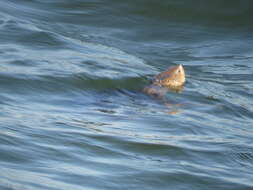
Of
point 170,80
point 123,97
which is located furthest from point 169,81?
point 123,97

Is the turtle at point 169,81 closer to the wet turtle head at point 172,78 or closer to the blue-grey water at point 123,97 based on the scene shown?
the wet turtle head at point 172,78

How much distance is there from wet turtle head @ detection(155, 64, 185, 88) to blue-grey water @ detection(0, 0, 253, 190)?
0.14m

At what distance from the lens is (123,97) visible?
824 cm

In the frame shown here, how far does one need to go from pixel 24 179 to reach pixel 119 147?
4.56 ft

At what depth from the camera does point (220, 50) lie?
36.7 feet

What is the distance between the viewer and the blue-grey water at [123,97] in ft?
18.6

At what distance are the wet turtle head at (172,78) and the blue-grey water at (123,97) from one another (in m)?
0.14

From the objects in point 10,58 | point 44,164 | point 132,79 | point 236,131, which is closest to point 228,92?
point 132,79

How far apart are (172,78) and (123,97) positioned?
0.88 metres

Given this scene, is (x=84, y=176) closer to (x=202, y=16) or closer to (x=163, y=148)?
(x=163, y=148)

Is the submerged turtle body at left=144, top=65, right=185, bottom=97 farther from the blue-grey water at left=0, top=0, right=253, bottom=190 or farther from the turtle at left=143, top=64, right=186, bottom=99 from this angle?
the blue-grey water at left=0, top=0, right=253, bottom=190

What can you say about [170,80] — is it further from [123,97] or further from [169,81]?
[123,97]

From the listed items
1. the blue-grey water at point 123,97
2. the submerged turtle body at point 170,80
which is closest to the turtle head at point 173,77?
the submerged turtle body at point 170,80

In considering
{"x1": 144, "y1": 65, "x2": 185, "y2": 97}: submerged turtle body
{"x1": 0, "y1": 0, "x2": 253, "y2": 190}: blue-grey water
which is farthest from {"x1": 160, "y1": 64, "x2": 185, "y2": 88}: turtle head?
{"x1": 0, "y1": 0, "x2": 253, "y2": 190}: blue-grey water
